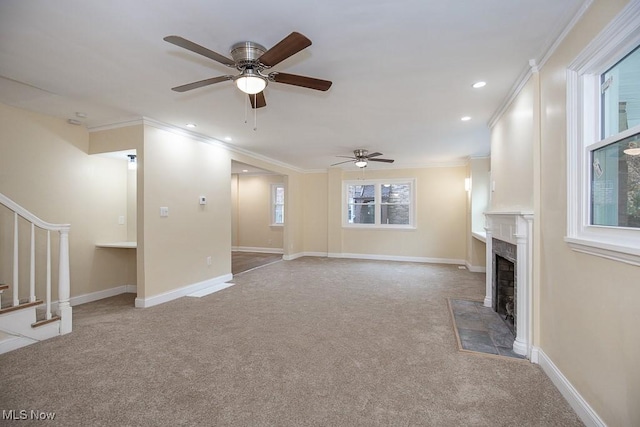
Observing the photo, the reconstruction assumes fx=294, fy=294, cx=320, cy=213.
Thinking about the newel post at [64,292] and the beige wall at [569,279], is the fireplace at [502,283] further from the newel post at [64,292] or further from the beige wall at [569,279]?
the newel post at [64,292]

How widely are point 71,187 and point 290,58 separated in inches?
143

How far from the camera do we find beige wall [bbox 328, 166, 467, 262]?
6910 mm

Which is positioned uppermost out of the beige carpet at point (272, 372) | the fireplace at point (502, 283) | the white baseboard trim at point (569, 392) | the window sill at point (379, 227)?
the window sill at point (379, 227)

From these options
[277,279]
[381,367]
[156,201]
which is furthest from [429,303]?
[156,201]

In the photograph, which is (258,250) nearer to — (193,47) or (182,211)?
(182,211)

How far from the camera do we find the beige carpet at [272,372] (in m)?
1.78

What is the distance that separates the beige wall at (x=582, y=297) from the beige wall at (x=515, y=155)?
0.68ft

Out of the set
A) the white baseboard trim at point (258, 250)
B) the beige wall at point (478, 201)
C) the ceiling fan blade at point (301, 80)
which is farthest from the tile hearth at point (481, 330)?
the white baseboard trim at point (258, 250)

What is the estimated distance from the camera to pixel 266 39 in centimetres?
207

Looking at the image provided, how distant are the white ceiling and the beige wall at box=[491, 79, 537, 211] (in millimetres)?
224

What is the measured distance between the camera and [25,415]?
1.76 metres

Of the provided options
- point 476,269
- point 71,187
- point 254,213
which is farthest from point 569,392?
point 254,213

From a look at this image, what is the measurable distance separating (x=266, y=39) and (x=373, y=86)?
1172 mm

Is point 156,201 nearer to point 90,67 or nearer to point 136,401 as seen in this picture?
point 90,67
